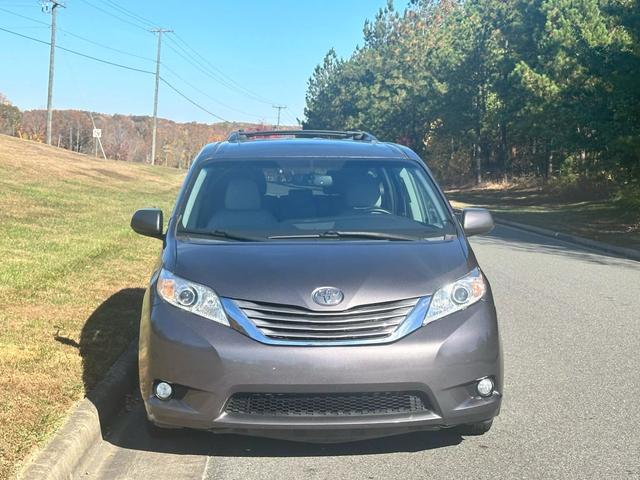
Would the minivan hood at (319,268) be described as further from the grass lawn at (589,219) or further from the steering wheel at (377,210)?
the grass lawn at (589,219)

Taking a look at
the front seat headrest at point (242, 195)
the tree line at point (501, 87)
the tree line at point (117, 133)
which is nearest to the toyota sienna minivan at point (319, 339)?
the front seat headrest at point (242, 195)

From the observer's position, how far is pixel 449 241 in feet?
14.8

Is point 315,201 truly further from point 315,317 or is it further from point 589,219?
point 589,219

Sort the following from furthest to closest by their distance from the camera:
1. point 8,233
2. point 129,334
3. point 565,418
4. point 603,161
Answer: point 603,161 < point 8,233 < point 129,334 < point 565,418

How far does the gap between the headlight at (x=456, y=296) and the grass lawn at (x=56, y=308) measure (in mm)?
2170

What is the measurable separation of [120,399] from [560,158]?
137 feet

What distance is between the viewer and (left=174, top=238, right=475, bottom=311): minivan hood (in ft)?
12.5

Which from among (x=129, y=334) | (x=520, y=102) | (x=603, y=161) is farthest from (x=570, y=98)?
(x=129, y=334)

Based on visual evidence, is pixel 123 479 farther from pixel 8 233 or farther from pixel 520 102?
pixel 520 102

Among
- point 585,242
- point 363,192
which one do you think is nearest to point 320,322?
point 363,192

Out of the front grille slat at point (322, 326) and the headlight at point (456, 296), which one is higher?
the headlight at point (456, 296)

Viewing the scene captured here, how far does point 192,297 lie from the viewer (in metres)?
3.92

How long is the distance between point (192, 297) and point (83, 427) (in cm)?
103

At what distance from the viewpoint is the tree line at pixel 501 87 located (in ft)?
73.7
